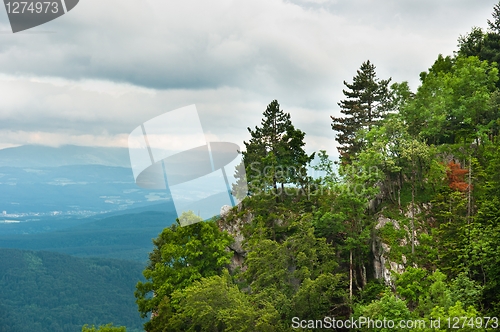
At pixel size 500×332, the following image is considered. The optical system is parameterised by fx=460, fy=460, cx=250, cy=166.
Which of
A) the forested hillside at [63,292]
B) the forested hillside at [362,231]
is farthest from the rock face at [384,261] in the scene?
the forested hillside at [63,292]

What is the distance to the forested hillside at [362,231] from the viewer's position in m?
28.4

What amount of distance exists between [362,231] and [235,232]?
1228 cm

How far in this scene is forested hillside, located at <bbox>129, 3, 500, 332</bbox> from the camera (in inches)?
1117

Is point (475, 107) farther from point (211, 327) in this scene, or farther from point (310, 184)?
point (211, 327)


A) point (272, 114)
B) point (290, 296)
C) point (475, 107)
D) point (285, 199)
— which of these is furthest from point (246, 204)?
point (475, 107)

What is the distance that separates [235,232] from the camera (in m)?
41.9

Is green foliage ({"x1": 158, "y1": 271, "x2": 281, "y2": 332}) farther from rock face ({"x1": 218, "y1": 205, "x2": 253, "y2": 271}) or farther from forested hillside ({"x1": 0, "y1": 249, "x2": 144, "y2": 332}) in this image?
forested hillside ({"x1": 0, "y1": 249, "x2": 144, "y2": 332})

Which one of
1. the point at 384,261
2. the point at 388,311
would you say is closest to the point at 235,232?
the point at 384,261

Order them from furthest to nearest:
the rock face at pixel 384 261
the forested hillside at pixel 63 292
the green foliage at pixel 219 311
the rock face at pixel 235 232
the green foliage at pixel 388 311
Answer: the forested hillside at pixel 63 292
the rock face at pixel 235 232
the rock face at pixel 384 261
the green foliage at pixel 219 311
the green foliage at pixel 388 311

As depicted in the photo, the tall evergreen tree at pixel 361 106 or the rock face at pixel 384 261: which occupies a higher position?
the tall evergreen tree at pixel 361 106

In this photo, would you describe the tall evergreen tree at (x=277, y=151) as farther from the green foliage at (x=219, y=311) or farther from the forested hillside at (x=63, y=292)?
the forested hillside at (x=63, y=292)

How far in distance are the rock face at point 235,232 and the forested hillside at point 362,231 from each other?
11 centimetres

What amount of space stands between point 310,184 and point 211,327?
1634cm

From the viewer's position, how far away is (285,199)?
42.8 m
